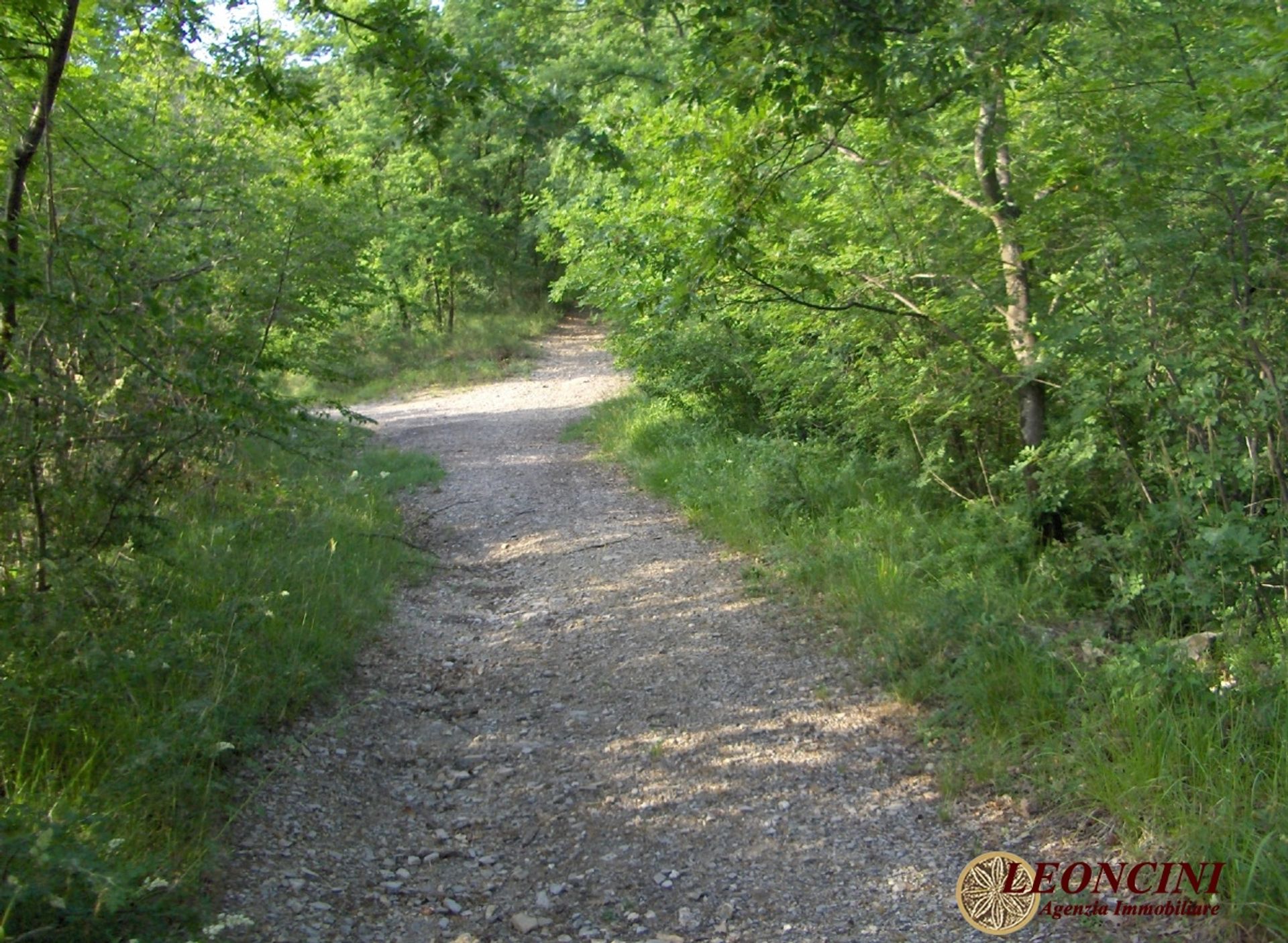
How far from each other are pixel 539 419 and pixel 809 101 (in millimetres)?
12039

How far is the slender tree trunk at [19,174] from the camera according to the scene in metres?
3.66

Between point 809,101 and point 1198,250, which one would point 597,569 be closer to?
point 809,101

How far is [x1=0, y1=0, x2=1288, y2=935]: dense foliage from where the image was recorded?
4.19m

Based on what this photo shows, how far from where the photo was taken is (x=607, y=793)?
4.73m

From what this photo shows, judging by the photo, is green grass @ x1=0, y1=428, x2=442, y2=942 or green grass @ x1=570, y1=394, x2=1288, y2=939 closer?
green grass @ x1=0, y1=428, x2=442, y2=942

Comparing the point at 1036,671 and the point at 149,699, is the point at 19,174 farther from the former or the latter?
the point at 1036,671

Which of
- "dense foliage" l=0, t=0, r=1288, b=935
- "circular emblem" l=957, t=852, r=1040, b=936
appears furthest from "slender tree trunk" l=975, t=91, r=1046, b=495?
"circular emblem" l=957, t=852, r=1040, b=936

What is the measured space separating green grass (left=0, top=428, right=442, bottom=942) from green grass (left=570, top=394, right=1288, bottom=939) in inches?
120

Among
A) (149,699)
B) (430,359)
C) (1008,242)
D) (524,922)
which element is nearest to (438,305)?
(430,359)

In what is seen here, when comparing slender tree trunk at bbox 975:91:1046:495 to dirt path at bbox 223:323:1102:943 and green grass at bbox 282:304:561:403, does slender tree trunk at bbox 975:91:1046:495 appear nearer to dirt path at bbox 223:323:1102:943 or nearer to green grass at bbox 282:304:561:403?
dirt path at bbox 223:323:1102:943

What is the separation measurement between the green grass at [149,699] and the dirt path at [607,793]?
0.80 ft

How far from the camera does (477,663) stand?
6.49 meters

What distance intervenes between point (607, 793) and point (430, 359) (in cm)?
2215

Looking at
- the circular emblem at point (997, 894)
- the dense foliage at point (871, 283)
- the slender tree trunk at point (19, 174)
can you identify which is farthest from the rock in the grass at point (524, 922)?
the slender tree trunk at point (19, 174)
